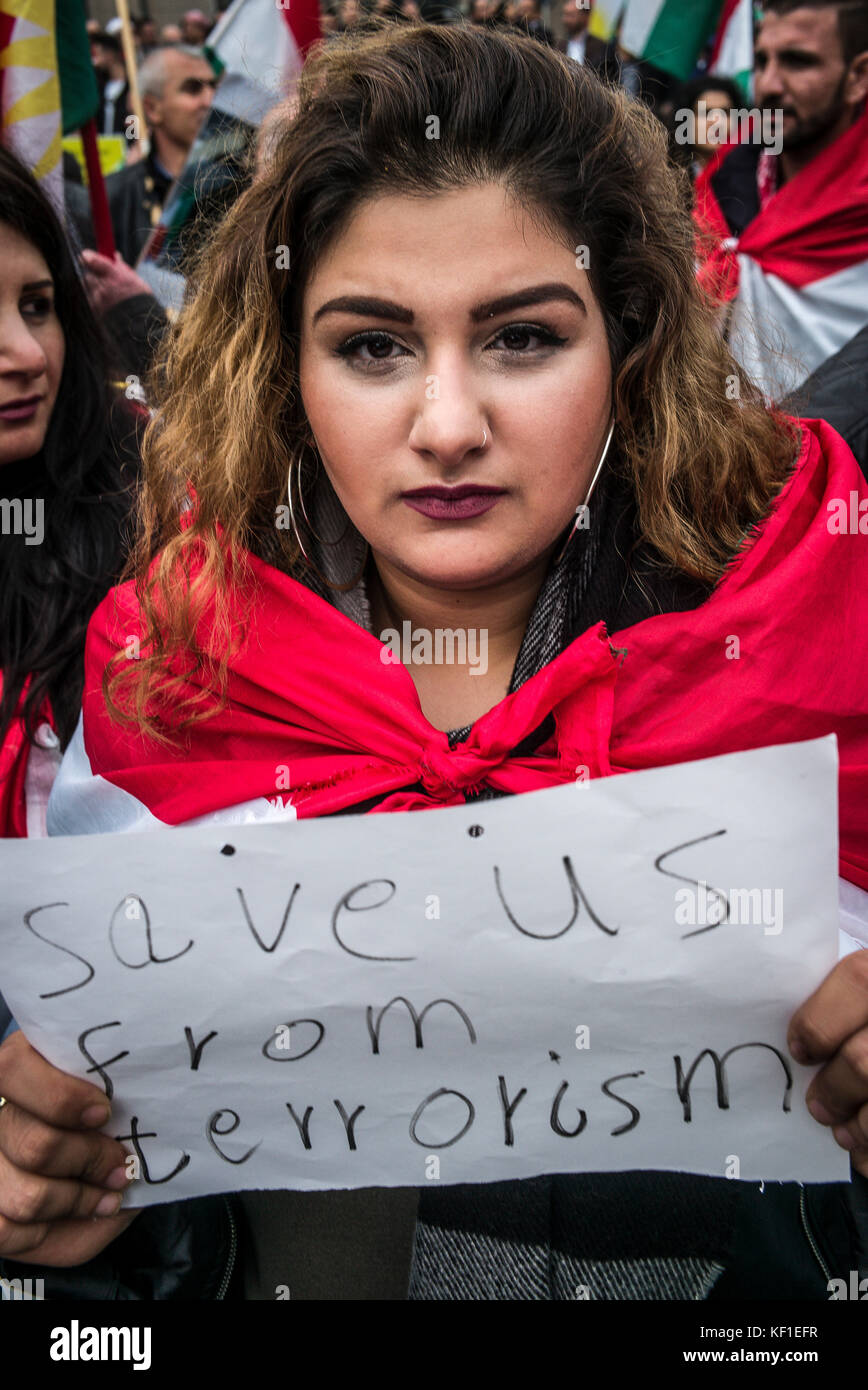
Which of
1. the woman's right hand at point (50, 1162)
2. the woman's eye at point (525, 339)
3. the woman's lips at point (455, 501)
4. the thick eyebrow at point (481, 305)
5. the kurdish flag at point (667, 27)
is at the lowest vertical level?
the woman's right hand at point (50, 1162)

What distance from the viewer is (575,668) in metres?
1.58

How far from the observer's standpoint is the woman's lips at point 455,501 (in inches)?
59.7

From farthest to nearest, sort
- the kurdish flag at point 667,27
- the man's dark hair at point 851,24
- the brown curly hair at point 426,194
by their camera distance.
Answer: the kurdish flag at point 667,27
the man's dark hair at point 851,24
the brown curly hair at point 426,194

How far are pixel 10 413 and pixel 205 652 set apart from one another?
0.98 m

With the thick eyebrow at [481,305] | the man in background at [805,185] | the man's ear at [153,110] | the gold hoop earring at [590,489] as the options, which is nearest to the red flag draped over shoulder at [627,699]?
the gold hoop earring at [590,489]

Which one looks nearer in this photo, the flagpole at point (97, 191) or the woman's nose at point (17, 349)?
the woman's nose at point (17, 349)

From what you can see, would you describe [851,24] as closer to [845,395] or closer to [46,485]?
[845,395]

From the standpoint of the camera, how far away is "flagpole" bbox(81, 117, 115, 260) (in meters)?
3.75

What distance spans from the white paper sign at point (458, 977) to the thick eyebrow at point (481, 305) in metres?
0.61

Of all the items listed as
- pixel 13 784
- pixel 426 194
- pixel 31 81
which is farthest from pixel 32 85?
pixel 426 194

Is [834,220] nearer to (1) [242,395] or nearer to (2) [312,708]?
(1) [242,395]

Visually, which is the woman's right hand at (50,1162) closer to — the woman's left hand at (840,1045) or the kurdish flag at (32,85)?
the woman's left hand at (840,1045)

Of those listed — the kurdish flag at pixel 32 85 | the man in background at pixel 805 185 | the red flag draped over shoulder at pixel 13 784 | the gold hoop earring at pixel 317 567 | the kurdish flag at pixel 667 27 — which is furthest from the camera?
the kurdish flag at pixel 667 27
